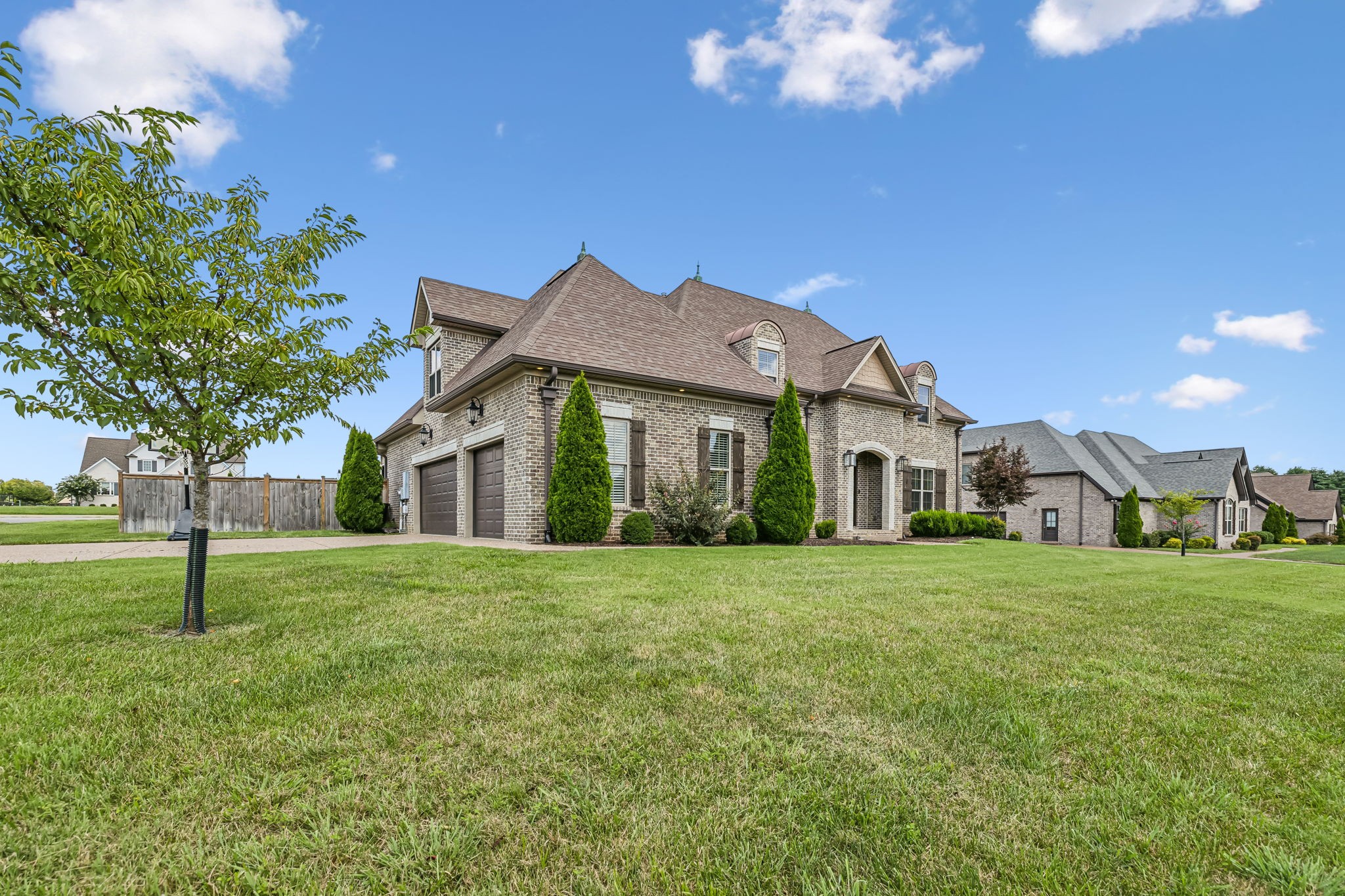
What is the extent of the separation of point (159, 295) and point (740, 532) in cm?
1115

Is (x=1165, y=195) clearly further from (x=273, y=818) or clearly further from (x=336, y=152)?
(x=273, y=818)

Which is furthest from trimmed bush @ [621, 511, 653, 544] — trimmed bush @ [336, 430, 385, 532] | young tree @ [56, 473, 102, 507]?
young tree @ [56, 473, 102, 507]

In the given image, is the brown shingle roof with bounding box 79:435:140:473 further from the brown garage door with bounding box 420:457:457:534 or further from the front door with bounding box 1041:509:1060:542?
the front door with bounding box 1041:509:1060:542

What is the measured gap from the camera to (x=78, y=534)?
1545 cm

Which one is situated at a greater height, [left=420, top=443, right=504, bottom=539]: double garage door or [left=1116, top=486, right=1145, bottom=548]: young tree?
[left=420, top=443, right=504, bottom=539]: double garage door

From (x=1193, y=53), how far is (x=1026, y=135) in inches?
113

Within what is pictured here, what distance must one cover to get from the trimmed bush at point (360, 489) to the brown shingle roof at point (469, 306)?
652cm

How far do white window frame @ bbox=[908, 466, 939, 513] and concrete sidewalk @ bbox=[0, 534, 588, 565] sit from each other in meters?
12.8

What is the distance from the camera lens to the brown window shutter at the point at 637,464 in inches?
524

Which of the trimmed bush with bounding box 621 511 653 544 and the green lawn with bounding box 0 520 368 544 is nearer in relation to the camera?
the trimmed bush with bounding box 621 511 653 544

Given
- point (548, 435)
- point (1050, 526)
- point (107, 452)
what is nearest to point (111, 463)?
point (107, 452)

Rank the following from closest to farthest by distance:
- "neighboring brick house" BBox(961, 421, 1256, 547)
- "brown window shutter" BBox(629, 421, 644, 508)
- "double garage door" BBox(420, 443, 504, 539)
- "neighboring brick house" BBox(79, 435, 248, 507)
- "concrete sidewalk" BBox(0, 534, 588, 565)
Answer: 1. "concrete sidewalk" BBox(0, 534, 588, 565)
2. "brown window shutter" BBox(629, 421, 644, 508)
3. "double garage door" BBox(420, 443, 504, 539)
4. "neighboring brick house" BBox(961, 421, 1256, 547)
5. "neighboring brick house" BBox(79, 435, 248, 507)

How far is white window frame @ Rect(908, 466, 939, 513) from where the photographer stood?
20.0 meters

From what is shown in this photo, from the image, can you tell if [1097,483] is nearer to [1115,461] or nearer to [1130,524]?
[1130,524]
